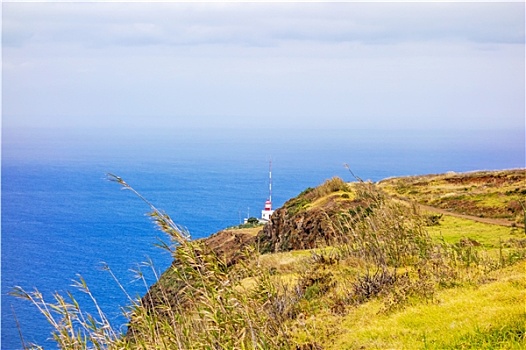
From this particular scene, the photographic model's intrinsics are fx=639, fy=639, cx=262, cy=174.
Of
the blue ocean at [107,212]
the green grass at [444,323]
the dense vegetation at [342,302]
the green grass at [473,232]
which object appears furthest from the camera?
the blue ocean at [107,212]

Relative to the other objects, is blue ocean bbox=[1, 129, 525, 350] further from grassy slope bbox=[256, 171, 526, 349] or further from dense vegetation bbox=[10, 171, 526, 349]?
grassy slope bbox=[256, 171, 526, 349]

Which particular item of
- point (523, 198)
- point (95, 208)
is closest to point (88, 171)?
point (95, 208)

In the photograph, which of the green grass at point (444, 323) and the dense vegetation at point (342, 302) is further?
the green grass at point (444, 323)

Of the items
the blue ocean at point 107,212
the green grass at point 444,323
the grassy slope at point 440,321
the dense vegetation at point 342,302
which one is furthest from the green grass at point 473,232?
the blue ocean at point 107,212

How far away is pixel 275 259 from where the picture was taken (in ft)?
53.9

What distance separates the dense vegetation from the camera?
6.19 m

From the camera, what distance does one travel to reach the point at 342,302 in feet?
31.8

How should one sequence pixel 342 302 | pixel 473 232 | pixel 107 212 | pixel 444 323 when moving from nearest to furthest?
pixel 444 323, pixel 342 302, pixel 473 232, pixel 107 212

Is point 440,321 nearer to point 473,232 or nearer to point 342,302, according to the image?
point 342,302

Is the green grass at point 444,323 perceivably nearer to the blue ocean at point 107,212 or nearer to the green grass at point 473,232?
the blue ocean at point 107,212

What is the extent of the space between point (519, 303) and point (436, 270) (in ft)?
8.25

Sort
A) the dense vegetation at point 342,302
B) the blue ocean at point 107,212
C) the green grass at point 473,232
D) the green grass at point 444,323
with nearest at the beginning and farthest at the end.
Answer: the dense vegetation at point 342,302
the green grass at point 444,323
the green grass at point 473,232
the blue ocean at point 107,212

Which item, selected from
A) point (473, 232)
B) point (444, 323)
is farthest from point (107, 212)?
point (444, 323)

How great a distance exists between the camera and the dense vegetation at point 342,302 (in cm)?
619
